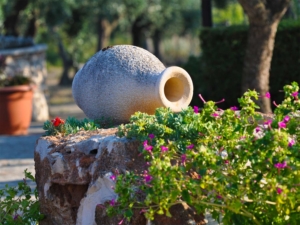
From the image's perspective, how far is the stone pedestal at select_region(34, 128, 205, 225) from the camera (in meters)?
3.95

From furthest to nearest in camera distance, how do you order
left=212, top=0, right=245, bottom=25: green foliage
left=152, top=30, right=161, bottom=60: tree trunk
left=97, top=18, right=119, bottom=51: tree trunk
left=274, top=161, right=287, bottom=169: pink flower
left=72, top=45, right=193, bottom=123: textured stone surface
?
1. left=212, top=0, right=245, bottom=25: green foliage
2. left=152, top=30, right=161, bottom=60: tree trunk
3. left=97, top=18, right=119, bottom=51: tree trunk
4. left=72, top=45, right=193, bottom=123: textured stone surface
5. left=274, top=161, right=287, bottom=169: pink flower

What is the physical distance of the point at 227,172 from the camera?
348cm

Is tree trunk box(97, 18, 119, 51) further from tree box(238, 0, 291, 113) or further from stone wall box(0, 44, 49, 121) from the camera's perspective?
tree box(238, 0, 291, 113)

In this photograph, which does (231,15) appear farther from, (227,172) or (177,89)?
(227,172)

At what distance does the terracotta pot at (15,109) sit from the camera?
35.4 ft

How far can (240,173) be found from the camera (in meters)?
3.47

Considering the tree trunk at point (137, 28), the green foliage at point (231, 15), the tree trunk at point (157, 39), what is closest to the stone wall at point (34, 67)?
the tree trunk at point (137, 28)

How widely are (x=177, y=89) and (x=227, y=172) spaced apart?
1.66 meters

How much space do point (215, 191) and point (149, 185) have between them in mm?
344

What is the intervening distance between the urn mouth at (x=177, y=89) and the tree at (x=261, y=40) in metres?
2.86

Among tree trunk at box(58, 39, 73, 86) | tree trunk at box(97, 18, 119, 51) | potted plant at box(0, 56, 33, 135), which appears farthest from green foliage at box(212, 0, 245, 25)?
potted plant at box(0, 56, 33, 135)

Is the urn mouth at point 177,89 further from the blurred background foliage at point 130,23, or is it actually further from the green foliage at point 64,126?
the blurred background foliage at point 130,23

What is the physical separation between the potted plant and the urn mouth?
6.08m


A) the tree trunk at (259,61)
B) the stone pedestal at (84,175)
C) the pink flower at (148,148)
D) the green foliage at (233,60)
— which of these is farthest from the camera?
the green foliage at (233,60)
